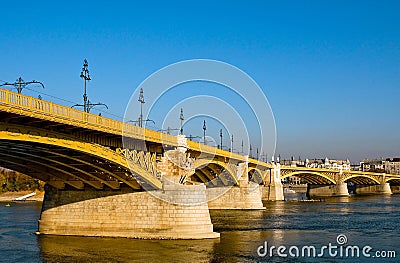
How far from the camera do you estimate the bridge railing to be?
26.6m

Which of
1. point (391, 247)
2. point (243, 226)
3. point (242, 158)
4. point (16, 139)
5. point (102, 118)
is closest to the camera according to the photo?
point (16, 139)

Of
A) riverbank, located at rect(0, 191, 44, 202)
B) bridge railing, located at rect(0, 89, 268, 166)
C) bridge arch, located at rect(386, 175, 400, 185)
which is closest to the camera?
bridge railing, located at rect(0, 89, 268, 166)

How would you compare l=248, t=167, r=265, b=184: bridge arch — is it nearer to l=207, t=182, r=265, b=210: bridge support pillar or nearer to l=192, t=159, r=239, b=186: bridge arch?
l=207, t=182, r=265, b=210: bridge support pillar

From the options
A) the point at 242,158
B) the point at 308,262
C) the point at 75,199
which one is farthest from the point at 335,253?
the point at 242,158

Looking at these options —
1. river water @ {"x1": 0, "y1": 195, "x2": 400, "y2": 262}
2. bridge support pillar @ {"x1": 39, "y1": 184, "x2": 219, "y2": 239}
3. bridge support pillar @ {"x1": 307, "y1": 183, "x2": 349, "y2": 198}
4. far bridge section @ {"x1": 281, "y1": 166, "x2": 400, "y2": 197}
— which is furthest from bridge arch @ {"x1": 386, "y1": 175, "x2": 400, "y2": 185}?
bridge support pillar @ {"x1": 39, "y1": 184, "x2": 219, "y2": 239}

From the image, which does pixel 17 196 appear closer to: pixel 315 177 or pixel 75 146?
pixel 315 177

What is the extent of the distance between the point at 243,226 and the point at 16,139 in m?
29.8

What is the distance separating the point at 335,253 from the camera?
3584 cm

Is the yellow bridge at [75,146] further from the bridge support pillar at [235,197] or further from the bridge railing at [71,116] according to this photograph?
the bridge support pillar at [235,197]

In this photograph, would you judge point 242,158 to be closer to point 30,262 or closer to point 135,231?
point 135,231

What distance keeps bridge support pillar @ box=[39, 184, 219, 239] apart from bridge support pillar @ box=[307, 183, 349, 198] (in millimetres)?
88170

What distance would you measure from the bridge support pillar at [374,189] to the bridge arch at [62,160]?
112 metres

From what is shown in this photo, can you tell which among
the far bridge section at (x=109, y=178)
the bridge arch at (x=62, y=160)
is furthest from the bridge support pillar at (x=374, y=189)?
the bridge arch at (x=62, y=160)

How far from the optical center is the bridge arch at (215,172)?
60781 millimetres
